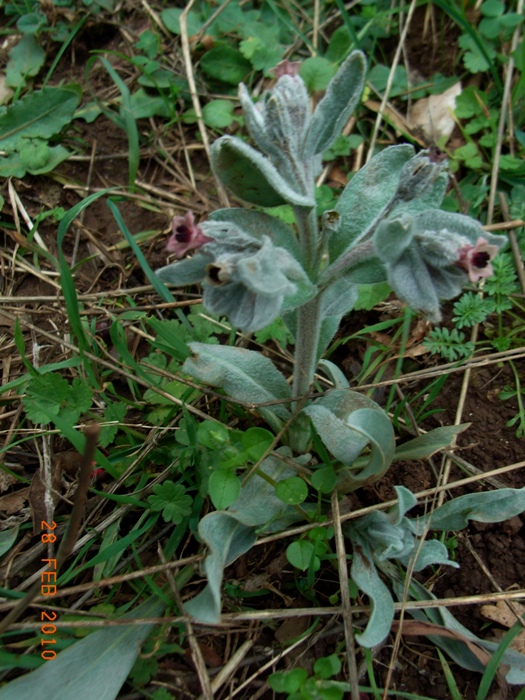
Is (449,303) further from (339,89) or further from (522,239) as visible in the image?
(339,89)

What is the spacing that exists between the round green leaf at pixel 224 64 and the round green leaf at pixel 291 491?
2962mm

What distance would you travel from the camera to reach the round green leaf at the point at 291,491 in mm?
2230

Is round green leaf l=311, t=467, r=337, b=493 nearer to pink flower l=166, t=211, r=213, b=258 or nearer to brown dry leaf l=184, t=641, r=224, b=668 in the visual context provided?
brown dry leaf l=184, t=641, r=224, b=668

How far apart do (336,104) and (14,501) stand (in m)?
2.20

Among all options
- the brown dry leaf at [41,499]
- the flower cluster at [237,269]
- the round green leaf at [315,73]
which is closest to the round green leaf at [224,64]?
the round green leaf at [315,73]

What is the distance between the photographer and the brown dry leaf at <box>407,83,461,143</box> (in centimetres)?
388

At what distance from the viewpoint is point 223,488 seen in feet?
7.11

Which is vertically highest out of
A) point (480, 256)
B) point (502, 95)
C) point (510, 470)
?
point (480, 256)

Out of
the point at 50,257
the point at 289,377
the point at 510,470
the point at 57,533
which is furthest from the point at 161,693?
the point at 50,257

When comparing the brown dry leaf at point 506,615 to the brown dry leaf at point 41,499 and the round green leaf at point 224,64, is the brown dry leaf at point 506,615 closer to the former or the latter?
the brown dry leaf at point 41,499

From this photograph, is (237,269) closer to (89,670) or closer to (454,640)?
(89,670)

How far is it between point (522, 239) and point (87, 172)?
108 inches

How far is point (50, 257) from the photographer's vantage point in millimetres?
3137

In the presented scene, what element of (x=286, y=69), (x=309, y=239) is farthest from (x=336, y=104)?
(x=309, y=239)
